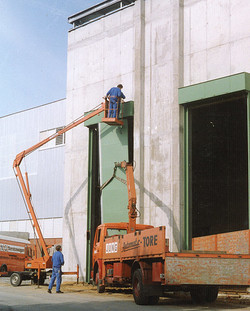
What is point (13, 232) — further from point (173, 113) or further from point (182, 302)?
point (182, 302)

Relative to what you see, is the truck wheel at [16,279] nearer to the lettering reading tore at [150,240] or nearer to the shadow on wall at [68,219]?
the shadow on wall at [68,219]

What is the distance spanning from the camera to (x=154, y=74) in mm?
26203

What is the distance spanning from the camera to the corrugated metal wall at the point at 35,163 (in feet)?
153

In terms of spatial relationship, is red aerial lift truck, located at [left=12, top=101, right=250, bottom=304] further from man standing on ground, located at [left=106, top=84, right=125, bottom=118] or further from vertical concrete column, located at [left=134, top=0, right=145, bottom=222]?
man standing on ground, located at [left=106, top=84, right=125, bottom=118]

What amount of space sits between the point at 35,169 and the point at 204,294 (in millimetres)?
34530

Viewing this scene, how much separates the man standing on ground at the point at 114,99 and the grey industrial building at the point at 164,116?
777 millimetres

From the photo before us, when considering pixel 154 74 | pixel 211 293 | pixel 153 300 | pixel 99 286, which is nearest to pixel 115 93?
pixel 154 74

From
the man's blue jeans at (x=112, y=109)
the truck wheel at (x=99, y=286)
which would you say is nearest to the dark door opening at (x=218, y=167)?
the man's blue jeans at (x=112, y=109)

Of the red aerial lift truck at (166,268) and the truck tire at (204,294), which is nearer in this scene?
the red aerial lift truck at (166,268)

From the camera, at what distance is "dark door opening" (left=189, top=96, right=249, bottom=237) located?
26797 millimetres

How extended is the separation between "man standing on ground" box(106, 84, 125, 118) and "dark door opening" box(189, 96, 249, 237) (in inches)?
156

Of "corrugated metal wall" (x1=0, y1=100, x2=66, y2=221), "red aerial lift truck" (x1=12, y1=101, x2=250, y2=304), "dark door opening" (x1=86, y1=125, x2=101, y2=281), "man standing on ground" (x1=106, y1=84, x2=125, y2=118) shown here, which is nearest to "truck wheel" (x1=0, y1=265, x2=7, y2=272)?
"corrugated metal wall" (x1=0, y1=100, x2=66, y2=221)

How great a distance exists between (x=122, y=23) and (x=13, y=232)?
27.2 meters

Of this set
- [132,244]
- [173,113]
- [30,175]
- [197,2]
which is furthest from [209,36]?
[30,175]
